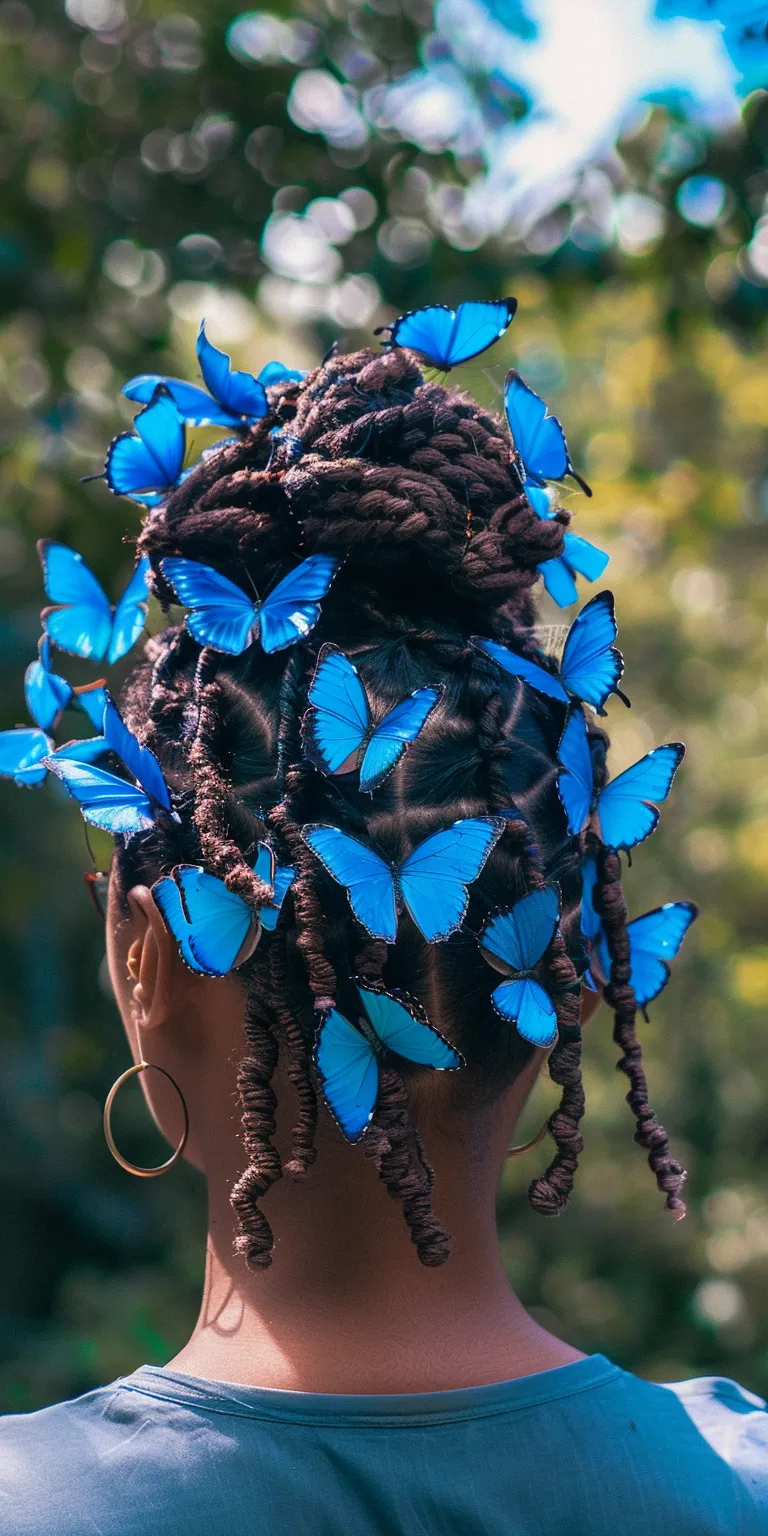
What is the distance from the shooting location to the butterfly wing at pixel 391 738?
4.02 ft

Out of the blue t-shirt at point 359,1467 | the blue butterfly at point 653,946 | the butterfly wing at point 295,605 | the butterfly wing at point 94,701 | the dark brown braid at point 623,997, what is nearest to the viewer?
the blue t-shirt at point 359,1467

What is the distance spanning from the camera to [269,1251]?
1265mm

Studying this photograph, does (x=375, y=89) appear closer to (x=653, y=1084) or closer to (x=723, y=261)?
(x=723, y=261)

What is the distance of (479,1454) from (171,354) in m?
3.36

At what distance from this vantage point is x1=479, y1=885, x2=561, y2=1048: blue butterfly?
4.09ft

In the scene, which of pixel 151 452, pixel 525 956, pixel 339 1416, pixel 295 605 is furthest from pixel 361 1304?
A: pixel 151 452

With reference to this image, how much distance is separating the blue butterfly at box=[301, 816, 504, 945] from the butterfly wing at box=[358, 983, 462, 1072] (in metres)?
0.06

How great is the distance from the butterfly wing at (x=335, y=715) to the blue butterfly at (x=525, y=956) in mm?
201

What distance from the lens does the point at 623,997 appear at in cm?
149

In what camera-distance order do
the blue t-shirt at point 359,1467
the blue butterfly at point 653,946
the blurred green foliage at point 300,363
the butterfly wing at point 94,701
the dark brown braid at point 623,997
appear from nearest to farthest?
the blue t-shirt at point 359,1467 → the dark brown braid at point 623,997 → the butterfly wing at point 94,701 → the blue butterfly at point 653,946 → the blurred green foliage at point 300,363

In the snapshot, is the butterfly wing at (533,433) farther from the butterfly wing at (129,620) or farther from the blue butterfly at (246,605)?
the butterfly wing at (129,620)

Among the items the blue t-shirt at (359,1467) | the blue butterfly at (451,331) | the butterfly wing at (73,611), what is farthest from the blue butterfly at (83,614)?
the blue t-shirt at (359,1467)

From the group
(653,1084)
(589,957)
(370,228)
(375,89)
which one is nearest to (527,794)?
(589,957)

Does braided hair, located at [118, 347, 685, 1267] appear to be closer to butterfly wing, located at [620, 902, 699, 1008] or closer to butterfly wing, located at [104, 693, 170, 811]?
butterfly wing, located at [104, 693, 170, 811]
